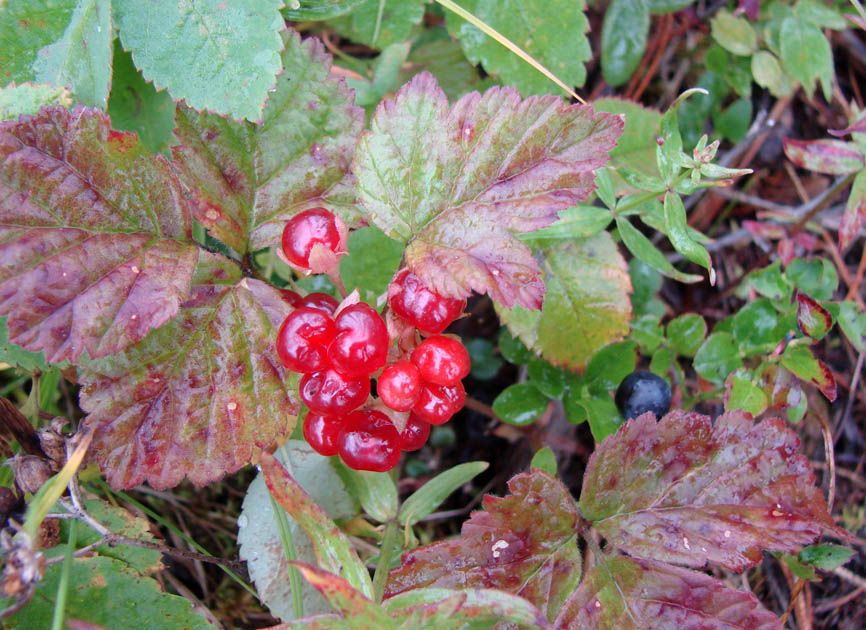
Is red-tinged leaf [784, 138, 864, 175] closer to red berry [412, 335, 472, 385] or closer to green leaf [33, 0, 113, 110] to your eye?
red berry [412, 335, 472, 385]

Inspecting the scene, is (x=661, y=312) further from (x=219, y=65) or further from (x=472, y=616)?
(x=219, y=65)

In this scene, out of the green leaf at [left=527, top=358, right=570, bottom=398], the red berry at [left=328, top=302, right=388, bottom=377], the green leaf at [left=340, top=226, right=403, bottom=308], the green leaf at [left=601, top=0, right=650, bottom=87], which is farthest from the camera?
the green leaf at [left=601, top=0, right=650, bottom=87]

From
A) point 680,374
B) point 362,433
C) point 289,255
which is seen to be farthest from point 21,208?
point 680,374

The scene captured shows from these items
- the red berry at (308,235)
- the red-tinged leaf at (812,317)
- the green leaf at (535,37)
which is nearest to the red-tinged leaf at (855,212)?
the red-tinged leaf at (812,317)

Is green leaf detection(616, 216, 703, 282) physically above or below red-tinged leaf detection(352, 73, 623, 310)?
below

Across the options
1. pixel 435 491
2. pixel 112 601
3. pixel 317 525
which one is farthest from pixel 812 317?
pixel 112 601

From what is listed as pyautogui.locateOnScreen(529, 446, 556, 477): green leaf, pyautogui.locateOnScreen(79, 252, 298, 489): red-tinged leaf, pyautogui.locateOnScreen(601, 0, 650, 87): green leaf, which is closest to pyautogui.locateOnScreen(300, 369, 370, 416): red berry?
pyautogui.locateOnScreen(79, 252, 298, 489): red-tinged leaf
